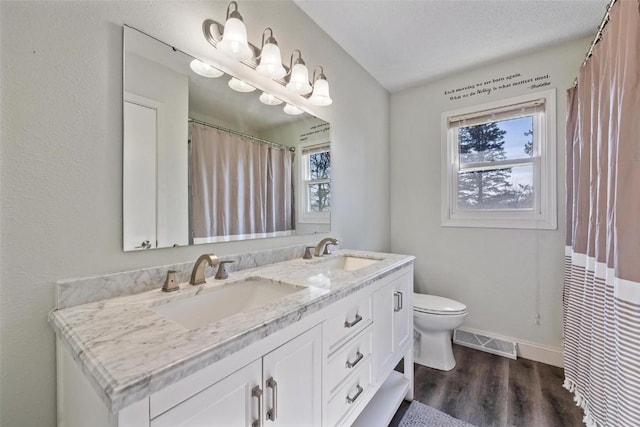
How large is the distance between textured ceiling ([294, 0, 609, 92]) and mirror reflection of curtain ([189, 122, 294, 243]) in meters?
0.97

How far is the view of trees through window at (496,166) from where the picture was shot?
6.92 ft

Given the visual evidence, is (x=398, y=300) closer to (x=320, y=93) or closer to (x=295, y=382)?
(x=295, y=382)

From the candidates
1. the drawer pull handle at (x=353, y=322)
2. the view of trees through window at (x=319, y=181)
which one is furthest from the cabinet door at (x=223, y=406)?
the view of trees through window at (x=319, y=181)

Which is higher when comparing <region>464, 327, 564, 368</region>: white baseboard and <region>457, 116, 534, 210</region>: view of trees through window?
<region>457, 116, 534, 210</region>: view of trees through window

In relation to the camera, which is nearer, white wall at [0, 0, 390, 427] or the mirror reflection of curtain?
white wall at [0, 0, 390, 427]

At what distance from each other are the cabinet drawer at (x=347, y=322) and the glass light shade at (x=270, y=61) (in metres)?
1.13

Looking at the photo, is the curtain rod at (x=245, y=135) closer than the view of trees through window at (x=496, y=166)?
Yes

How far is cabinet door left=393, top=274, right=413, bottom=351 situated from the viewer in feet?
4.68

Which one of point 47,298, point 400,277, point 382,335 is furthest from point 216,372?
point 400,277

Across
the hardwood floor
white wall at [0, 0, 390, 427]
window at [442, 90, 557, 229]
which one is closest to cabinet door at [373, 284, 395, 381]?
the hardwood floor

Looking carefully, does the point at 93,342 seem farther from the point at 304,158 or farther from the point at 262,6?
the point at 262,6

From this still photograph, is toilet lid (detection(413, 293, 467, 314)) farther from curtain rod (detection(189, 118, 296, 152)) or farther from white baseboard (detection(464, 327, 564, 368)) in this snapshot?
curtain rod (detection(189, 118, 296, 152))

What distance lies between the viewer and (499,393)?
5.44 feet

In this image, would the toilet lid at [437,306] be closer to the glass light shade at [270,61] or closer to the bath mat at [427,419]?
the bath mat at [427,419]
